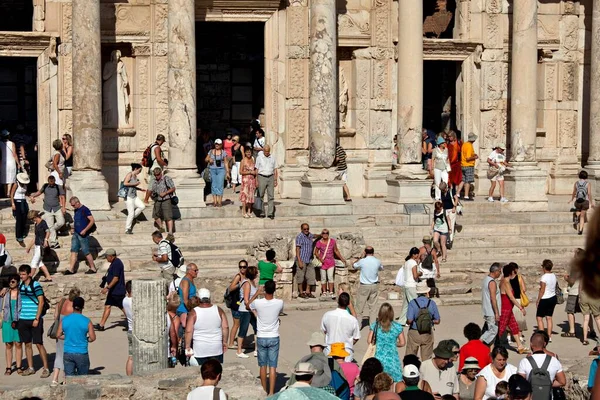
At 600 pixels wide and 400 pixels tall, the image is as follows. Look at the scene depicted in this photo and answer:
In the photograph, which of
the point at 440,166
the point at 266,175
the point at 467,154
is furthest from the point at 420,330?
the point at 467,154

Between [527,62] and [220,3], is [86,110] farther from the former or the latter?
[527,62]

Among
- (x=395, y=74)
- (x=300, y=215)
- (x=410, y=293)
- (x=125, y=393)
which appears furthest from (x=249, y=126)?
(x=125, y=393)

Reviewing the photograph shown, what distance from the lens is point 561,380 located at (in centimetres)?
1109

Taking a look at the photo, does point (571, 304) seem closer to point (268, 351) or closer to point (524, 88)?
point (268, 351)

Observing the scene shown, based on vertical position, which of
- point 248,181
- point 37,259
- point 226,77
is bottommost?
point 37,259

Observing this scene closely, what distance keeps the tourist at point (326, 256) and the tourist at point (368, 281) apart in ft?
6.19

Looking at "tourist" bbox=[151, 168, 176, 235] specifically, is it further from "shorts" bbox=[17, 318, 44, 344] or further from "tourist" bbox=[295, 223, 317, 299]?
"shorts" bbox=[17, 318, 44, 344]

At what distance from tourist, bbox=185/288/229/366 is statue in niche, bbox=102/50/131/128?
1172 cm

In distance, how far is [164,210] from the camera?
823 inches

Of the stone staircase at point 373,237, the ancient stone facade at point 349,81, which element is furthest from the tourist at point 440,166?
the stone staircase at point 373,237

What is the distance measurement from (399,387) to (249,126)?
19632 millimetres

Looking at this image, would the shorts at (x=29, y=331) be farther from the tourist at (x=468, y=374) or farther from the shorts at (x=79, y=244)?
the tourist at (x=468, y=374)

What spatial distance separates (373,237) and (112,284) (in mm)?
6651

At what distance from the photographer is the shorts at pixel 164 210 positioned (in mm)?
20891
